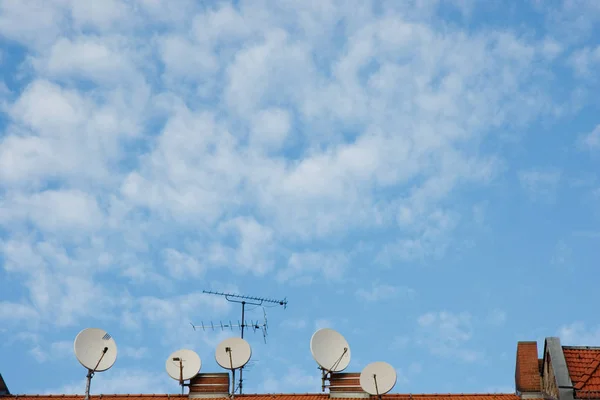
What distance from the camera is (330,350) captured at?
1948 inches

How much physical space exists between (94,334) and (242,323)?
1035 cm

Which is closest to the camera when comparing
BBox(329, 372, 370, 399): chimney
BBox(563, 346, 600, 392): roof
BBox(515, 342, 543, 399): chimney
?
BBox(563, 346, 600, 392): roof

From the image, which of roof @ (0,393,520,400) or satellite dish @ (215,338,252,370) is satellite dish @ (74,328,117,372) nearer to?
roof @ (0,393,520,400)

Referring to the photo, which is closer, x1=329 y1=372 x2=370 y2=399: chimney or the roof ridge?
the roof ridge

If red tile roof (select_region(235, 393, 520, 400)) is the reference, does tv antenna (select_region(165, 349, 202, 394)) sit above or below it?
above

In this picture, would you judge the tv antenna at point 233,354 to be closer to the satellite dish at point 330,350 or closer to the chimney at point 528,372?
the satellite dish at point 330,350

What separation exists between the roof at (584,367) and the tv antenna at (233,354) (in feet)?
57.8

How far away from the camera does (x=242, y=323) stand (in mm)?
55125

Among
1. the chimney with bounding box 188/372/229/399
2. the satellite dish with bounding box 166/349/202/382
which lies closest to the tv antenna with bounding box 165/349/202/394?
the satellite dish with bounding box 166/349/202/382

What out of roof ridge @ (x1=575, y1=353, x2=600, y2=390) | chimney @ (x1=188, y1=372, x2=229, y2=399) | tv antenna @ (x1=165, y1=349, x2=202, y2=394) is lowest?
roof ridge @ (x1=575, y1=353, x2=600, y2=390)

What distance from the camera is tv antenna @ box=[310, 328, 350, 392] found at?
160 feet

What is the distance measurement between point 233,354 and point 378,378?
859cm

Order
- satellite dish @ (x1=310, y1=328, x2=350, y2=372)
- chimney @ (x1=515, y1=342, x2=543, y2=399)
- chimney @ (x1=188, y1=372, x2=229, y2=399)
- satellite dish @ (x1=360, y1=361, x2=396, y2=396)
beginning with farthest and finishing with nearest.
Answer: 1. chimney @ (x1=188, y1=372, x2=229, y2=399)
2. satellite dish @ (x1=310, y1=328, x2=350, y2=372)
3. chimney @ (x1=515, y1=342, x2=543, y2=399)
4. satellite dish @ (x1=360, y1=361, x2=396, y2=396)

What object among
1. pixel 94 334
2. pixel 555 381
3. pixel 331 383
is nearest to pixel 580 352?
pixel 555 381
